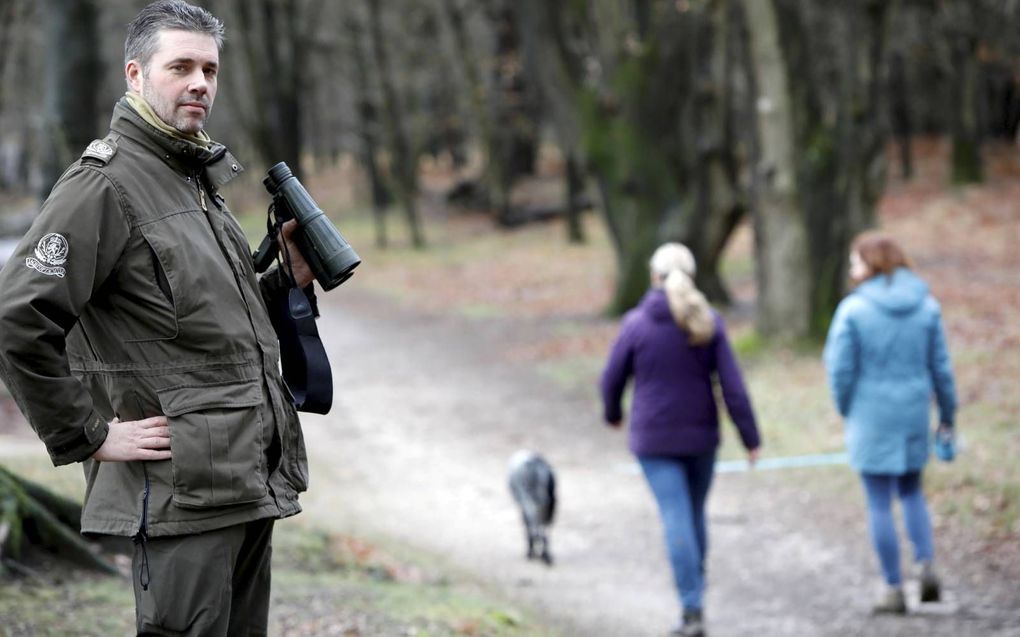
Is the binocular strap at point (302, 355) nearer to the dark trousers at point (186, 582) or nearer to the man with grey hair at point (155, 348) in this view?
the man with grey hair at point (155, 348)

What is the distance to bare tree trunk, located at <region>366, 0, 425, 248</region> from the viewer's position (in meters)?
32.8

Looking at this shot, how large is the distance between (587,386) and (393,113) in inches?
763

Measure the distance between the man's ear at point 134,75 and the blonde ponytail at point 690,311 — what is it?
426cm

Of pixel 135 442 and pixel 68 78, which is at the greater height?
pixel 68 78

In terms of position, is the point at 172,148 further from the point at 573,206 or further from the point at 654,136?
the point at 573,206

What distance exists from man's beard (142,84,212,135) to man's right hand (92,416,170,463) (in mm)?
816

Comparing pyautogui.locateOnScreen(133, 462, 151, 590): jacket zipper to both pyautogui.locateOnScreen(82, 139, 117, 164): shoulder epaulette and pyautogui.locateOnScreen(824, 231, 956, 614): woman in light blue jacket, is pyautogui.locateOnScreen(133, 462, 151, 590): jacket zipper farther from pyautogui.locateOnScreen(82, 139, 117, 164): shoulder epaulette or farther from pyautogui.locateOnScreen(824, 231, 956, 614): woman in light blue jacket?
pyautogui.locateOnScreen(824, 231, 956, 614): woman in light blue jacket

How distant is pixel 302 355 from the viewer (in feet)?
12.2

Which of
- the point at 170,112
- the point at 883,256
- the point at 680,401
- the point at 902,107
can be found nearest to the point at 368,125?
the point at 902,107

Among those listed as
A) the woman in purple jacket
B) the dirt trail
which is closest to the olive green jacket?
the woman in purple jacket

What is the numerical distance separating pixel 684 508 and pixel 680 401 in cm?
62

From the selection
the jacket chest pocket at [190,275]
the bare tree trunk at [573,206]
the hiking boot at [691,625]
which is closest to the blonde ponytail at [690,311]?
the hiking boot at [691,625]

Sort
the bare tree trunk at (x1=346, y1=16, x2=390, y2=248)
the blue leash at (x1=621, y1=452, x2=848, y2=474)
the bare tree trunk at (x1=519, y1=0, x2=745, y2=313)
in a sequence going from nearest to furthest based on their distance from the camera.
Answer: the blue leash at (x1=621, y1=452, x2=848, y2=474) < the bare tree trunk at (x1=519, y1=0, x2=745, y2=313) < the bare tree trunk at (x1=346, y1=16, x2=390, y2=248)

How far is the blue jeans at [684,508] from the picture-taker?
700 centimetres
